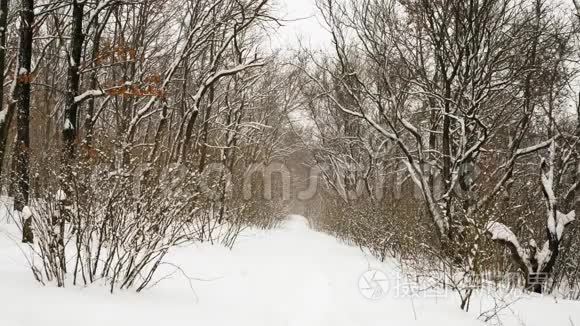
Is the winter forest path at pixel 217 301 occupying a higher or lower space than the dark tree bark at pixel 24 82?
lower

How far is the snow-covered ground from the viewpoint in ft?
10.3

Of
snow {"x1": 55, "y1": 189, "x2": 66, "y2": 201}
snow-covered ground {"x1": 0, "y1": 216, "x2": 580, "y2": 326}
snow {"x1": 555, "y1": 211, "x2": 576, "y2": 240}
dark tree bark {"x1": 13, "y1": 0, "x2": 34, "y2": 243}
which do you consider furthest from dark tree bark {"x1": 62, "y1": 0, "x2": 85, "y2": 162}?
snow {"x1": 555, "y1": 211, "x2": 576, "y2": 240}

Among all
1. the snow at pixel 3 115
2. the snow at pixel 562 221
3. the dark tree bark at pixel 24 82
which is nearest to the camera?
the dark tree bark at pixel 24 82

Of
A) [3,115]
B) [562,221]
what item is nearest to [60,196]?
[3,115]

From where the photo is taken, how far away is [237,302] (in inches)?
168

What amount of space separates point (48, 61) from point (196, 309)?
15.6 metres

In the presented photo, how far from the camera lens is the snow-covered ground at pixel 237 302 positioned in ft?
10.3

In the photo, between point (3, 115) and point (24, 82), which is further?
point (3, 115)

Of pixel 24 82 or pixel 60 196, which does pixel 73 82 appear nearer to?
pixel 24 82

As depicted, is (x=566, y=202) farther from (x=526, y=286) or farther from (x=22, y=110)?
(x=22, y=110)

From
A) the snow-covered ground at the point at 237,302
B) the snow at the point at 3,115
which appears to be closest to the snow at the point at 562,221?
the snow-covered ground at the point at 237,302

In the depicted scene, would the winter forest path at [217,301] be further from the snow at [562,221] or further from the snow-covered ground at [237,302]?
the snow at [562,221]

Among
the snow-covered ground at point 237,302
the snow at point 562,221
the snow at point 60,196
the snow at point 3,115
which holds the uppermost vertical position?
the snow at point 3,115

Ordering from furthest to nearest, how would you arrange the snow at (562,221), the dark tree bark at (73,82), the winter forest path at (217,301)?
the snow at (562,221)
the dark tree bark at (73,82)
the winter forest path at (217,301)
